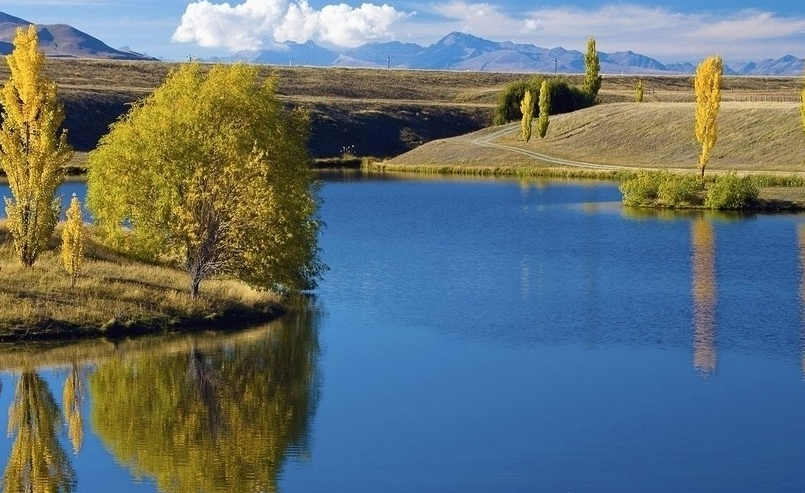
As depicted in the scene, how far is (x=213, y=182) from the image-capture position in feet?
124

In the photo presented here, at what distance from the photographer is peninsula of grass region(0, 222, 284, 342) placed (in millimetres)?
33031

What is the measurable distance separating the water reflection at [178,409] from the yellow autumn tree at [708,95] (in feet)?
168

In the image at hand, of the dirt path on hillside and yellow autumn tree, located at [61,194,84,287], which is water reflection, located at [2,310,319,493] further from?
the dirt path on hillside

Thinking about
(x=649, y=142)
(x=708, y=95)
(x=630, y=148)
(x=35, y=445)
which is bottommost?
(x=35, y=445)

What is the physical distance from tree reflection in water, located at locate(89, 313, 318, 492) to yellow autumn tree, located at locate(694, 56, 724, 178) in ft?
170

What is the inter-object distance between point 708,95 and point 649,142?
91.5 feet

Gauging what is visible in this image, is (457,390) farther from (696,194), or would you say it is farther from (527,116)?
(527,116)

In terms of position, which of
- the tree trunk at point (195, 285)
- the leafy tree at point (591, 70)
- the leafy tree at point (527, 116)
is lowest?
the tree trunk at point (195, 285)

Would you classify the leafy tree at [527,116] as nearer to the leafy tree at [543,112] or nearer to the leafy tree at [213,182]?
the leafy tree at [543,112]

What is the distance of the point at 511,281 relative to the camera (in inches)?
1767

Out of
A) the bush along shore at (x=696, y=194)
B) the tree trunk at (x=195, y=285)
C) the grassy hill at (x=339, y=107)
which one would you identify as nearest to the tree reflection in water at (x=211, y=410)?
the tree trunk at (x=195, y=285)

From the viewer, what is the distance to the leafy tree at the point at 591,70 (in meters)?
129

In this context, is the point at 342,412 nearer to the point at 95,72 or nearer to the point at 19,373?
the point at 19,373

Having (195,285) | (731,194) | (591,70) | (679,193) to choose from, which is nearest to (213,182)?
(195,285)
